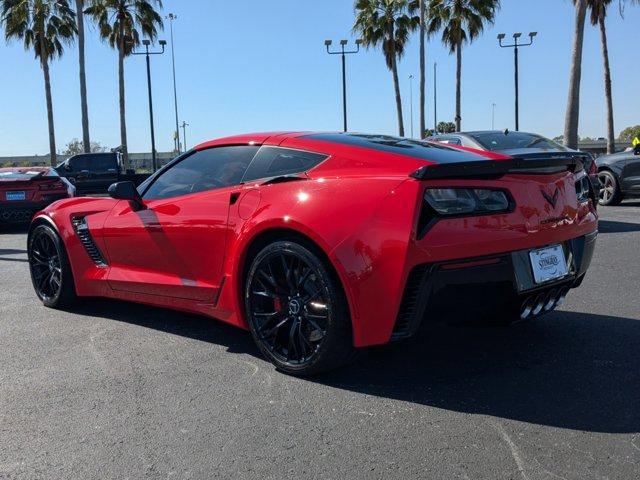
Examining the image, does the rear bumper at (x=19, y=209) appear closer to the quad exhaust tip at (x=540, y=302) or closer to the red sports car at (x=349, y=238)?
the red sports car at (x=349, y=238)

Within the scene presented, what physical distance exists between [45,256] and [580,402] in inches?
174

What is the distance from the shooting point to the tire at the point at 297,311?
3395 millimetres

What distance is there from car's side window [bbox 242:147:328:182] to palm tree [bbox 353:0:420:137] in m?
35.8

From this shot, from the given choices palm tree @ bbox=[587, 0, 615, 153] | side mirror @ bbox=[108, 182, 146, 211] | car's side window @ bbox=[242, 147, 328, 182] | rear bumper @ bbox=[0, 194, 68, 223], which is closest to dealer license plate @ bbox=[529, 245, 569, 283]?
car's side window @ bbox=[242, 147, 328, 182]

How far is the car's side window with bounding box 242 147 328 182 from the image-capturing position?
3.84m

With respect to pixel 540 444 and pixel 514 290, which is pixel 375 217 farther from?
pixel 540 444

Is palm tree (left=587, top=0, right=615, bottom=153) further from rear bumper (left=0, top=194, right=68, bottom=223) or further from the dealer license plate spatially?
the dealer license plate

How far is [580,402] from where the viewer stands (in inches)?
124

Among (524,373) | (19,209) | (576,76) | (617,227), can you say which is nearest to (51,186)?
(19,209)

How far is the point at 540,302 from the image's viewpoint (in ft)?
12.3

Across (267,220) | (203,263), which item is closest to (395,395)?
(267,220)

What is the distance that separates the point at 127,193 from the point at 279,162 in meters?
1.33

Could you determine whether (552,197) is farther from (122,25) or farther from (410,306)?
(122,25)

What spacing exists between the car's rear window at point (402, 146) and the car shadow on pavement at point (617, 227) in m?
6.15
